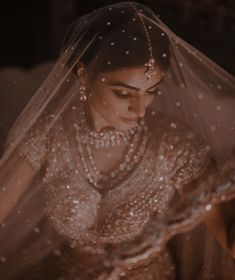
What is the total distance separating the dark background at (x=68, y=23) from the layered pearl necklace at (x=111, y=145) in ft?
0.67

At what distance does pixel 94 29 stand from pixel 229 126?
311 millimetres

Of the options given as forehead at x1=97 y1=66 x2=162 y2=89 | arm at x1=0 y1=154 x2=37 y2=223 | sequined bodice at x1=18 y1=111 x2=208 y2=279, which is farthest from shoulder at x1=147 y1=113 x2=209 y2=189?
arm at x1=0 y1=154 x2=37 y2=223

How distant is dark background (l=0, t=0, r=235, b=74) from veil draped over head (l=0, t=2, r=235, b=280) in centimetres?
10

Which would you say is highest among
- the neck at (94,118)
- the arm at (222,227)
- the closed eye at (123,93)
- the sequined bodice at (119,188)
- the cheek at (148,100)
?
the closed eye at (123,93)

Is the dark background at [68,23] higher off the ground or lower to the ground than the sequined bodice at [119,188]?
higher

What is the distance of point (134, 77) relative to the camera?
79 centimetres

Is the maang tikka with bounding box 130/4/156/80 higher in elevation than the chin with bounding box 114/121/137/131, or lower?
higher

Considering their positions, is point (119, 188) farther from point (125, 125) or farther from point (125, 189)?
point (125, 125)

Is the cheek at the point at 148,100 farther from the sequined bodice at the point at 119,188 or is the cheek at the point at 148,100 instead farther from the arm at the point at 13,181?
the arm at the point at 13,181

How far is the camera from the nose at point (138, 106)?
2.67 ft

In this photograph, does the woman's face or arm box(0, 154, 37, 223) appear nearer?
the woman's face

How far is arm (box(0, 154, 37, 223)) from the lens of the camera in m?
0.92

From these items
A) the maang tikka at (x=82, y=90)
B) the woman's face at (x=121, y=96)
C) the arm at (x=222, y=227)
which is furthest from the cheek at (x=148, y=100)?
the arm at (x=222, y=227)

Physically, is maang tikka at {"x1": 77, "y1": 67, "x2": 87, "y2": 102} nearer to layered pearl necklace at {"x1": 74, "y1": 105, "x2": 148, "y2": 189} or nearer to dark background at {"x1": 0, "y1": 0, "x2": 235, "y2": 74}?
layered pearl necklace at {"x1": 74, "y1": 105, "x2": 148, "y2": 189}
